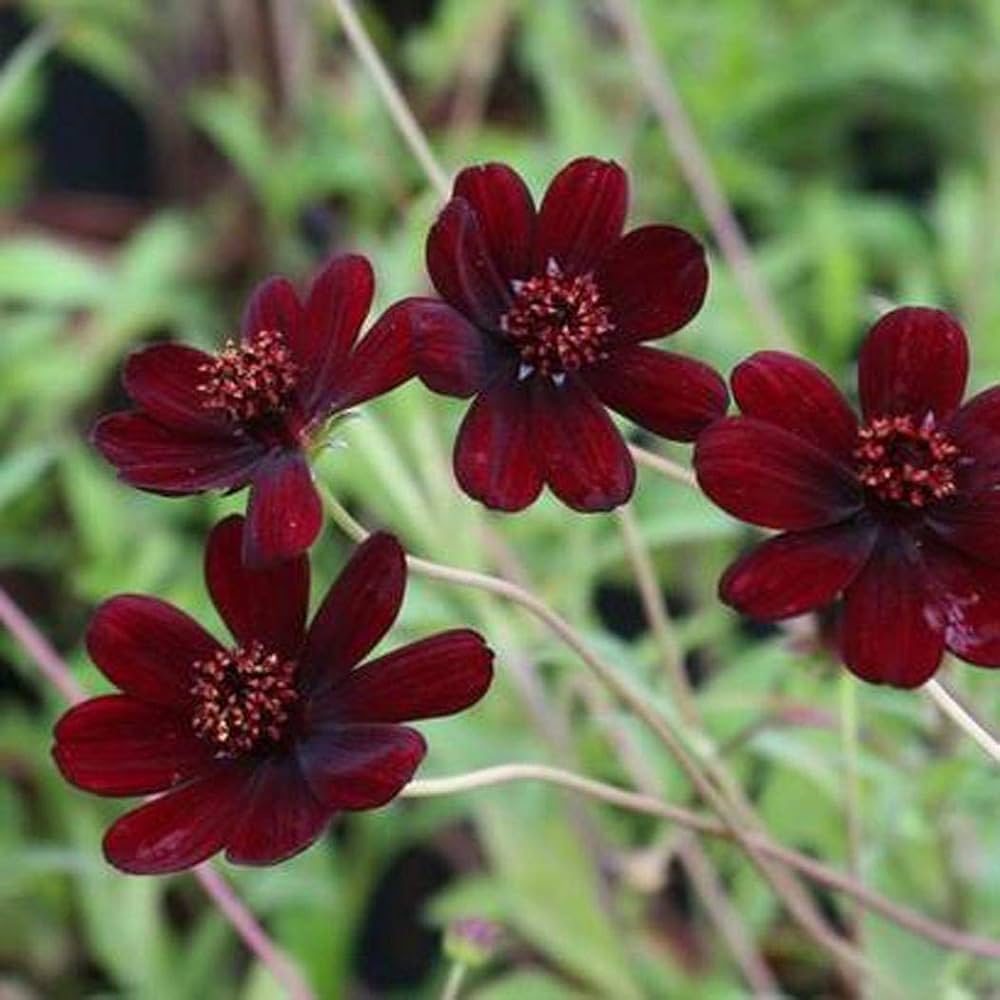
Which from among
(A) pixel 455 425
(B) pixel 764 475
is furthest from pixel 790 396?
(A) pixel 455 425

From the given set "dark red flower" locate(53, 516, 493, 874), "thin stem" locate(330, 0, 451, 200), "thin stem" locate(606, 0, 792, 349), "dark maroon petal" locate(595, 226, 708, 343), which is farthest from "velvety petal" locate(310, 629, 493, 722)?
"thin stem" locate(606, 0, 792, 349)

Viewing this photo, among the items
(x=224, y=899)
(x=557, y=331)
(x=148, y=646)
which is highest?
(x=557, y=331)

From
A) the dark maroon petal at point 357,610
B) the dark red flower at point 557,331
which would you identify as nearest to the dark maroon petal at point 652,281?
the dark red flower at point 557,331

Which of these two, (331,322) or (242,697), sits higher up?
(331,322)

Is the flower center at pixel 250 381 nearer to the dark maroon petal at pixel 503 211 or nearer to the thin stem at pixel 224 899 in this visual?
the dark maroon petal at pixel 503 211

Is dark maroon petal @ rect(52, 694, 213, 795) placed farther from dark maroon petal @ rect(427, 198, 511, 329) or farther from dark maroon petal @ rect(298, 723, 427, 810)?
dark maroon petal @ rect(427, 198, 511, 329)

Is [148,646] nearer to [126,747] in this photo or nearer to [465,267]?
[126,747]

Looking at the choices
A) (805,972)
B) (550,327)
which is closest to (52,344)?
(805,972)
